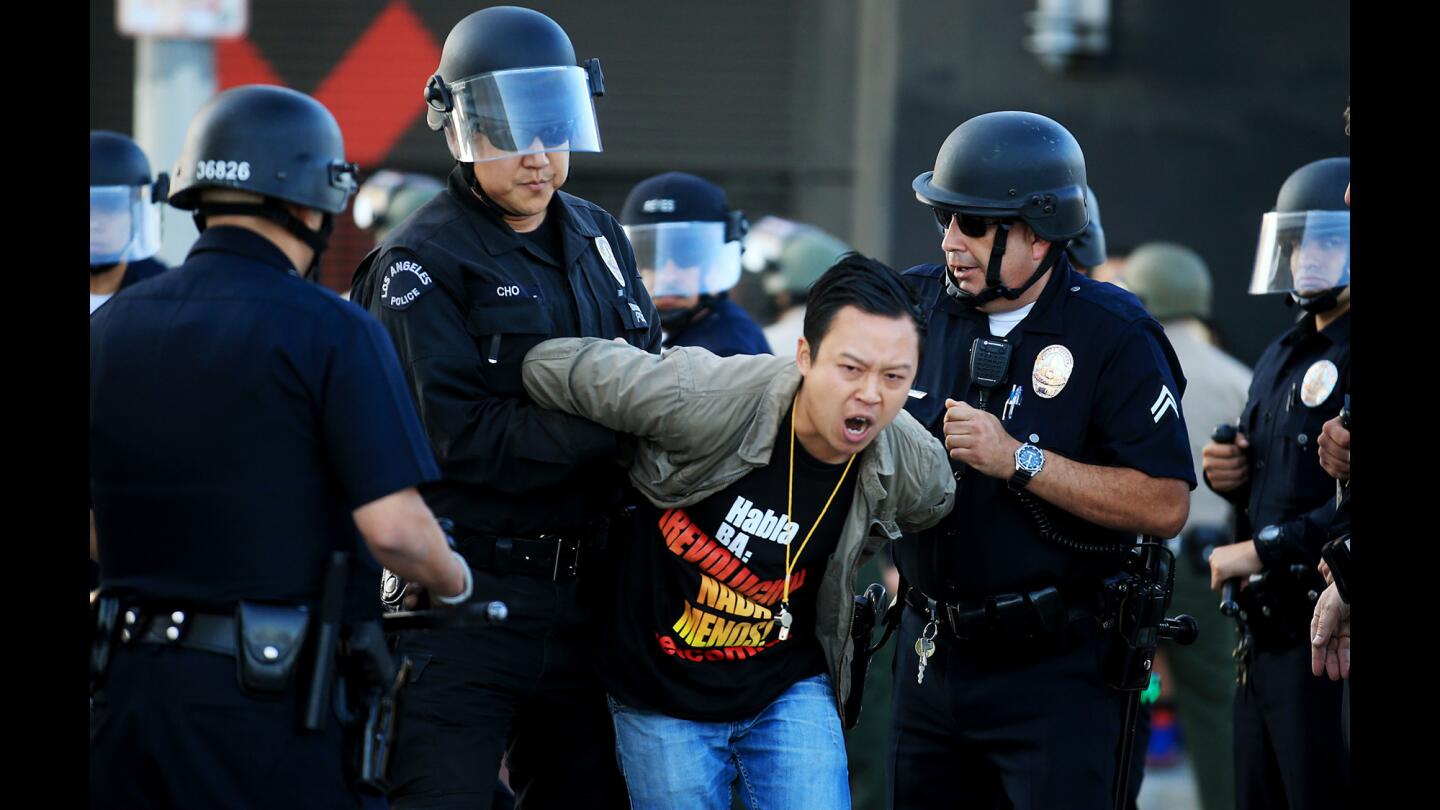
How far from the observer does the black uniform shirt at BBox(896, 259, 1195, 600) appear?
415cm

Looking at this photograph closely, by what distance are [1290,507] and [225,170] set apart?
2993 mm

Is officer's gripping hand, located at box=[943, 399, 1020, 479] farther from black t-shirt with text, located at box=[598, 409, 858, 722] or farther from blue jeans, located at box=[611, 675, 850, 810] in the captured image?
→ blue jeans, located at box=[611, 675, 850, 810]

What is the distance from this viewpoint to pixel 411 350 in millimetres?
3809

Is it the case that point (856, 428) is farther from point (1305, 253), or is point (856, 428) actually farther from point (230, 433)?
point (1305, 253)

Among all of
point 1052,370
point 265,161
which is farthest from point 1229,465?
point 265,161

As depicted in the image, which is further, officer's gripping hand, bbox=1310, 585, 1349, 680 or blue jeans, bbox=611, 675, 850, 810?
officer's gripping hand, bbox=1310, 585, 1349, 680

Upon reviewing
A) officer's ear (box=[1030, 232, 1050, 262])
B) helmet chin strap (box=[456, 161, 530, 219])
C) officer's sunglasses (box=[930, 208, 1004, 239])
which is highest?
helmet chin strap (box=[456, 161, 530, 219])

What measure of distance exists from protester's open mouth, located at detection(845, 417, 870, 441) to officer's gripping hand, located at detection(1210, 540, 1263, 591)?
1660 millimetres

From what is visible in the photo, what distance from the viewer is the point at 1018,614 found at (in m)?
4.08

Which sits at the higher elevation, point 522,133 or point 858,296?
point 522,133

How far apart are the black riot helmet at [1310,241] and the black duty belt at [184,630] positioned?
126 inches

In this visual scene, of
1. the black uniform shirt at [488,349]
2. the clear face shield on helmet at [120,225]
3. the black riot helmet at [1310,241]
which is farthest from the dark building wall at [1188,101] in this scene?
the black uniform shirt at [488,349]

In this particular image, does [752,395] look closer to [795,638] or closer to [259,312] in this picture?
[795,638]

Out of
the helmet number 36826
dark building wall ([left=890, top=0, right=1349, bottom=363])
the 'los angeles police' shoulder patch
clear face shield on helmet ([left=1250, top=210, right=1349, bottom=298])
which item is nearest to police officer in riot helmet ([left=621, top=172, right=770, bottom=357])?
clear face shield on helmet ([left=1250, top=210, right=1349, bottom=298])
